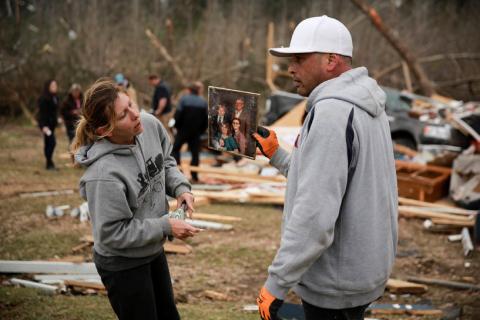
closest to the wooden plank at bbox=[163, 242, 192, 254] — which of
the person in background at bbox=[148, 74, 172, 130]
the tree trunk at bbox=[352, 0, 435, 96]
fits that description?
the person in background at bbox=[148, 74, 172, 130]

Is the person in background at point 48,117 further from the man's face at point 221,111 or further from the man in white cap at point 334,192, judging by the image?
the man in white cap at point 334,192

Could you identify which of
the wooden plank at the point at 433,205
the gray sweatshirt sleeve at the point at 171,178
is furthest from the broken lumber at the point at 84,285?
the wooden plank at the point at 433,205

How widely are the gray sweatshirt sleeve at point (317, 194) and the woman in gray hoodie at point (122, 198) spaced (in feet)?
2.63

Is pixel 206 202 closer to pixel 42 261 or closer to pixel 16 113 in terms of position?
pixel 42 261

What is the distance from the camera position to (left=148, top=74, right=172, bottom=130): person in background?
45.6ft

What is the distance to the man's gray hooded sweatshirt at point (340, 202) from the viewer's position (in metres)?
2.41

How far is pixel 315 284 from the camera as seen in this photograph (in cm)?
259

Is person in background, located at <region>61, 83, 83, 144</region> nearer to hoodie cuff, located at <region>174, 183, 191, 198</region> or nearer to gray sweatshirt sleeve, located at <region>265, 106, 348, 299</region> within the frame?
hoodie cuff, located at <region>174, 183, 191, 198</region>

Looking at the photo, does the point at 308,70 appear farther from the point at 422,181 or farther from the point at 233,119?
the point at 422,181

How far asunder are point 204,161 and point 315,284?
11.2 meters

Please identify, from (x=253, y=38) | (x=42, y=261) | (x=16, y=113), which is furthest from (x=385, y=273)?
(x=253, y=38)

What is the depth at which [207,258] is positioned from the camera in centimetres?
740

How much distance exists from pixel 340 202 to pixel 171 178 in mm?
1482

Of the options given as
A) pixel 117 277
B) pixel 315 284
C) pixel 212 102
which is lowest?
pixel 117 277
